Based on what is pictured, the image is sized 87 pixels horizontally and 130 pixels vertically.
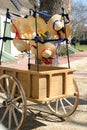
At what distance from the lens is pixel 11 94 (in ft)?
17.1

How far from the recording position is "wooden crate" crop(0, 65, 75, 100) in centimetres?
496

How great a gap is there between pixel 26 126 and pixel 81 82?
486 cm

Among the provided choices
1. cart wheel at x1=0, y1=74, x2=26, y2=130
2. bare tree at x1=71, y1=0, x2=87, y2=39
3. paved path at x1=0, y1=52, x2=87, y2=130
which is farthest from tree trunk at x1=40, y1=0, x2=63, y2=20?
bare tree at x1=71, y1=0, x2=87, y2=39

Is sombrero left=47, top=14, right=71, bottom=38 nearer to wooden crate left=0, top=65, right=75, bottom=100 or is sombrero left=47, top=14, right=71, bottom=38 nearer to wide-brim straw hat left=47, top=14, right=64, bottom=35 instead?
wide-brim straw hat left=47, top=14, right=64, bottom=35

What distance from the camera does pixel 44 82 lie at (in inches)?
196

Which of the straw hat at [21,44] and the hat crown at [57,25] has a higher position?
the hat crown at [57,25]

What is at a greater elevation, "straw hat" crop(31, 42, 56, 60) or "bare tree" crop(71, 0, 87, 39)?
"bare tree" crop(71, 0, 87, 39)

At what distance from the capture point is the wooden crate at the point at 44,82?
4961 millimetres

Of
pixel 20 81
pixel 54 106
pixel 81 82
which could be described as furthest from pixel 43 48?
pixel 81 82

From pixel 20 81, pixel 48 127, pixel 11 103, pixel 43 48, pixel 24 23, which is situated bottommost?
pixel 48 127

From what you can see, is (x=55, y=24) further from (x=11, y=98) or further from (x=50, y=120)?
(x=50, y=120)

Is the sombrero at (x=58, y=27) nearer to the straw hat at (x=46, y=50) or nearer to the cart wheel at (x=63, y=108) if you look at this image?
the straw hat at (x=46, y=50)

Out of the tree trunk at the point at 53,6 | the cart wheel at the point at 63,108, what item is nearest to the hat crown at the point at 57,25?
the cart wheel at the point at 63,108

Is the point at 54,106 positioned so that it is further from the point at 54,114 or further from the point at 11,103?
the point at 11,103
